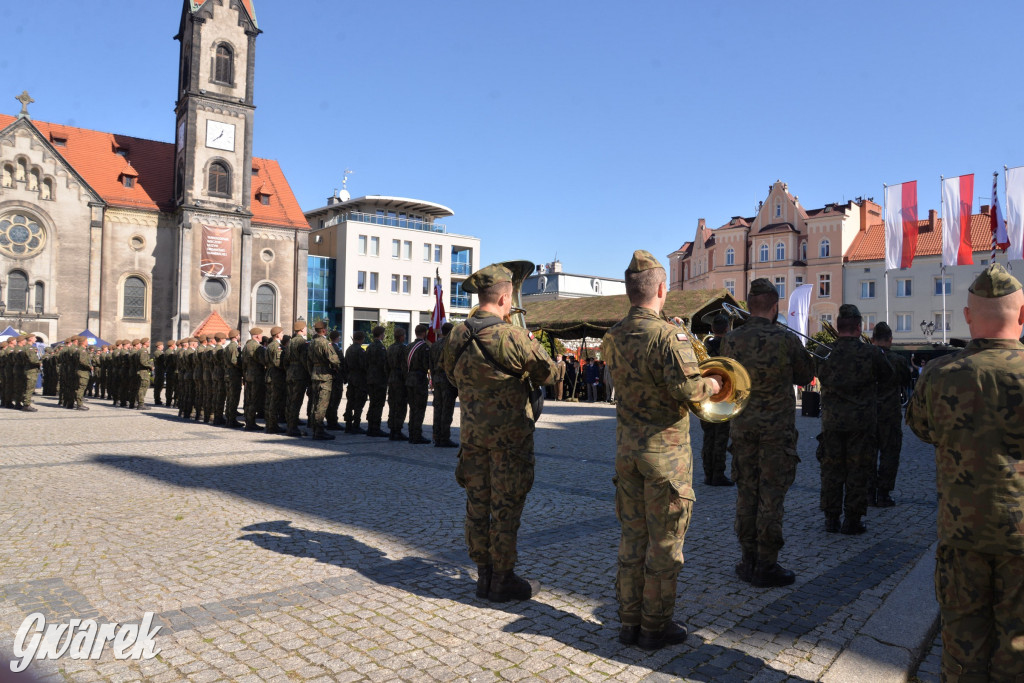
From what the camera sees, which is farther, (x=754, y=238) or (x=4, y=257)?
(x=754, y=238)

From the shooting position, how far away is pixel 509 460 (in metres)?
4.66

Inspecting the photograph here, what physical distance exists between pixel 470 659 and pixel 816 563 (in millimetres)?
3229

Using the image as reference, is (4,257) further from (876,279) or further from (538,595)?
(876,279)

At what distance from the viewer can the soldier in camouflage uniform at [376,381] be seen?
13.9m

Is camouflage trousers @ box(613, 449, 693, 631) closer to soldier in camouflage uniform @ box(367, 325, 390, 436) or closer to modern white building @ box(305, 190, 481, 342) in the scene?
soldier in camouflage uniform @ box(367, 325, 390, 436)

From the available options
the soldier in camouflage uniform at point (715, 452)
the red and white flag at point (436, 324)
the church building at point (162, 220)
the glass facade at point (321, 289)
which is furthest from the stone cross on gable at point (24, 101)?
the soldier in camouflage uniform at point (715, 452)

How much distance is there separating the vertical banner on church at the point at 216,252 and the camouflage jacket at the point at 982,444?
47073 mm

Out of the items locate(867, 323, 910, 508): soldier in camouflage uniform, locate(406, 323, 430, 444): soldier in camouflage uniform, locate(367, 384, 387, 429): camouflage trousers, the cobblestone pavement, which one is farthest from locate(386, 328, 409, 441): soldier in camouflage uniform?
locate(867, 323, 910, 508): soldier in camouflage uniform

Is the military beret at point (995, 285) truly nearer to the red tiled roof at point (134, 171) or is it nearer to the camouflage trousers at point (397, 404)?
the camouflage trousers at point (397, 404)

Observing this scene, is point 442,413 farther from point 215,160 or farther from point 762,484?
point 215,160

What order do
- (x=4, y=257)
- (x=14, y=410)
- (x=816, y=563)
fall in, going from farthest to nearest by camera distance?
(x=4, y=257)
(x=14, y=410)
(x=816, y=563)

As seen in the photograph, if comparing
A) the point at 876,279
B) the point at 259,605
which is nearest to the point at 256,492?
the point at 259,605

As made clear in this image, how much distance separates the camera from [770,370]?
5.42 metres

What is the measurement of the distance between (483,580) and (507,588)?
0.20 m
